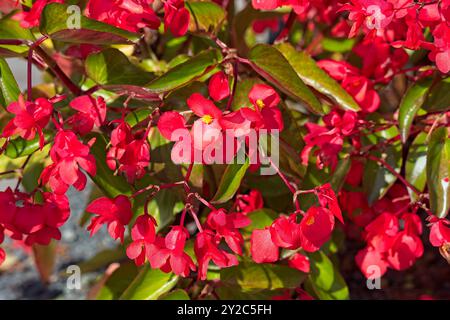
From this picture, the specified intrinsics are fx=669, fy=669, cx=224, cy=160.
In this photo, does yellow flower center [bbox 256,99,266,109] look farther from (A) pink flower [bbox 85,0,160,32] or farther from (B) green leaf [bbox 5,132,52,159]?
(B) green leaf [bbox 5,132,52,159]

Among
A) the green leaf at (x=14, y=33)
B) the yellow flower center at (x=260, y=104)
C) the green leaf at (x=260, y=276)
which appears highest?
the green leaf at (x=14, y=33)

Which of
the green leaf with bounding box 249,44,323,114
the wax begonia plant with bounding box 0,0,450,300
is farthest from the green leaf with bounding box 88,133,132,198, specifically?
the green leaf with bounding box 249,44,323,114

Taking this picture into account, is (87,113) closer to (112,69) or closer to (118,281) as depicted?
(112,69)

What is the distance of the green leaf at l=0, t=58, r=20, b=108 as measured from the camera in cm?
79

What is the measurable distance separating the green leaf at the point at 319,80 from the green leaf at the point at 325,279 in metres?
0.25

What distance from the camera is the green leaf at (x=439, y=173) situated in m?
0.80

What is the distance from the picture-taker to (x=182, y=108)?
2.76ft

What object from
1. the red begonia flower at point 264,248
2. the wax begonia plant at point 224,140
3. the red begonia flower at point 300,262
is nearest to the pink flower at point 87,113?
the wax begonia plant at point 224,140

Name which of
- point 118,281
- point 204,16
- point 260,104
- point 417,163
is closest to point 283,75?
point 260,104

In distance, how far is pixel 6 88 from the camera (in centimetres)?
79

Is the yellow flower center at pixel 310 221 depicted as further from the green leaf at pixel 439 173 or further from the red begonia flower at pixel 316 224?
the green leaf at pixel 439 173

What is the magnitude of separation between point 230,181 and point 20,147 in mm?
267

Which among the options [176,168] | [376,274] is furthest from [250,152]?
[376,274]
